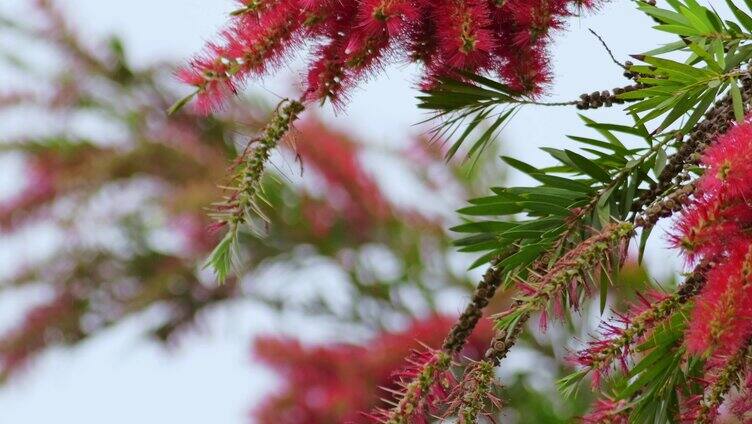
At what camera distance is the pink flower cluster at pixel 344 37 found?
37 centimetres

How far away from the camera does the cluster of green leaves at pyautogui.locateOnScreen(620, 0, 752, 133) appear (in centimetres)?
37

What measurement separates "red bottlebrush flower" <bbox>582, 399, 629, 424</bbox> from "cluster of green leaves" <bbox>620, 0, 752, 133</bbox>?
89mm

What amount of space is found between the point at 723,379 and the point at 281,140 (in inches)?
5.9

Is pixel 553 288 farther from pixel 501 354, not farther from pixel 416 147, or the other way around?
pixel 416 147

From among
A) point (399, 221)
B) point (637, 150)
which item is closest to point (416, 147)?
point (399, 221)

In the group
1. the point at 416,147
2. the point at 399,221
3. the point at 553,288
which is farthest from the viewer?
the point at 399,221

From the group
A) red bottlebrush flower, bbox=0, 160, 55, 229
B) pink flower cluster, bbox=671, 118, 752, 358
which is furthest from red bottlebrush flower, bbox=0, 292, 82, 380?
pink flower cluster, bbox=671, 118, 752, 358

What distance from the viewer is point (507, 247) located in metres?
0.39

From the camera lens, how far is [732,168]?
0.30 meters

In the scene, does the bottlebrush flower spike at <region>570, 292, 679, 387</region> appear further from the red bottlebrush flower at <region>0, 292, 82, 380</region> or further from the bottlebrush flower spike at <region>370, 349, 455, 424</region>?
the red bottlebrush flower at <region>0, 292, 82, 380</region>

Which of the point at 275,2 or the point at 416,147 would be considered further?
the point at 416,147

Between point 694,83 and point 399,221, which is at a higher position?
point 399,221

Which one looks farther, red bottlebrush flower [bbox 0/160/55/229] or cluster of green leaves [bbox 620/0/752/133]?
red bottlebrush flower [bbox 0/160/55/229]

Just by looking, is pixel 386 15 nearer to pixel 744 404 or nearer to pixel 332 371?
pixel 744 404
